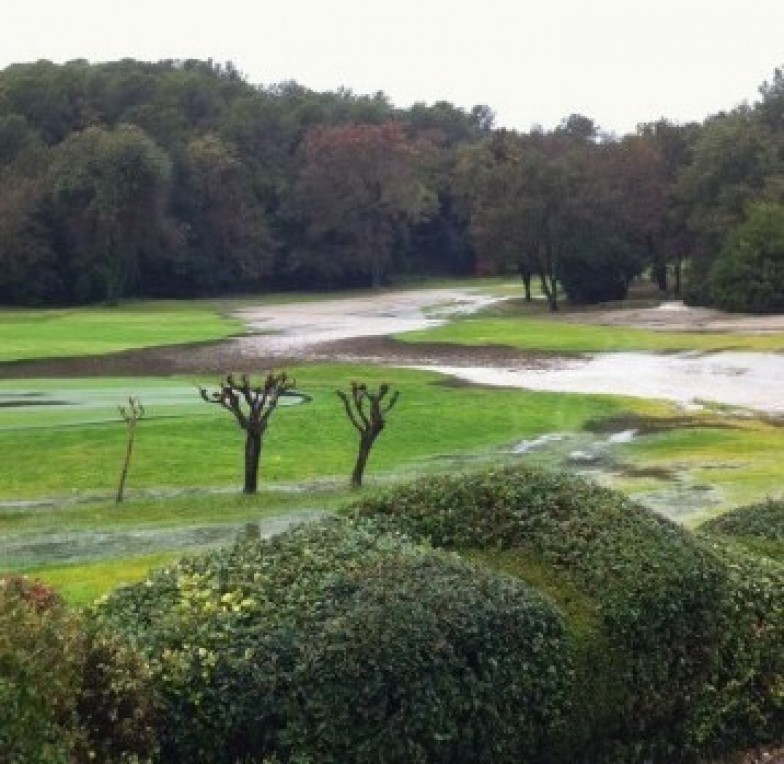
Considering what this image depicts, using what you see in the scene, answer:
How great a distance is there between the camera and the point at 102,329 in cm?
7094

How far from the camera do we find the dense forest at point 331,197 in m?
83.3

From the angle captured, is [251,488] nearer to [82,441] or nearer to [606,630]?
[82,441]

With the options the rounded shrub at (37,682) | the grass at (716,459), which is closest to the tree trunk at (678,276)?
the grass at (716,459)

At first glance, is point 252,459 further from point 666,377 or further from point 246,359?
point 246,359

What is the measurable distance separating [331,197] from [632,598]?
10201 cm

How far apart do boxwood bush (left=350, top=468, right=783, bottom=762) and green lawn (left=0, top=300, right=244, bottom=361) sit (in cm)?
4721

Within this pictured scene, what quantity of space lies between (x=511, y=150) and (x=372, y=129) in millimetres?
12271

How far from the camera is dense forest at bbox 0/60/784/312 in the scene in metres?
83.3

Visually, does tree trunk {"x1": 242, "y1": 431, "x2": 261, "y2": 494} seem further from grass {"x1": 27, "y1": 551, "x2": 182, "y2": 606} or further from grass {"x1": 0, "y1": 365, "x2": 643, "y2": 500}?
grass {"x1": 27, "y1": 551, "x2": 182, "y2": 606}

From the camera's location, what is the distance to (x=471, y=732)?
6996 mm

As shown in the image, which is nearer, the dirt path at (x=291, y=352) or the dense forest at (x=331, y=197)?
the dirt path at (x=291, y=352)

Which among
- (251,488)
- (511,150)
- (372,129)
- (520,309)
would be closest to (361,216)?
(372,129)

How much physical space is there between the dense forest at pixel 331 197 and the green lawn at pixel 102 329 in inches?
311

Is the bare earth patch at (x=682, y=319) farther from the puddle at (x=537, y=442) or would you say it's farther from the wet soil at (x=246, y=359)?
the puddle at (x=537, y=442)
